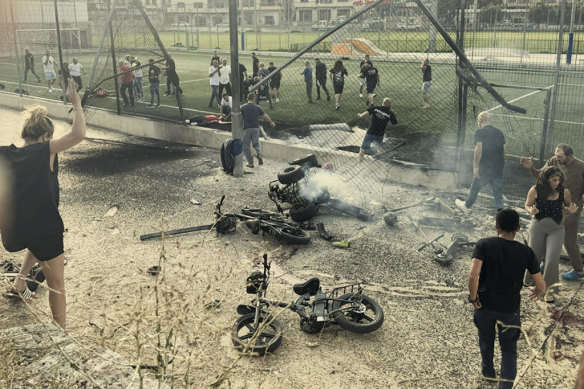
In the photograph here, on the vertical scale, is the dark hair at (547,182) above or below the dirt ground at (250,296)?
above

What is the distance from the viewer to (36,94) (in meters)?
23.2

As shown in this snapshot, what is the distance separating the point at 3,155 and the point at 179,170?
7.25 m

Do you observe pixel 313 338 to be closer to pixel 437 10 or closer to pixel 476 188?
→ pixel 476 188

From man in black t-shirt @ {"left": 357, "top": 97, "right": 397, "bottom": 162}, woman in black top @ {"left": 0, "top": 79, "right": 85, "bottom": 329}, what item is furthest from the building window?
woman in black top @ {"left": 0, "top": 79, "right": 85, "bottom": 329}

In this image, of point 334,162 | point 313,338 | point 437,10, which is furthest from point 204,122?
point 313,338

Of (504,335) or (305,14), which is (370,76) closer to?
(504,335)

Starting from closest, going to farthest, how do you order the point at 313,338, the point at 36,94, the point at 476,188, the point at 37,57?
the point at 313,338
the point at 476,188
the point at 36,94
the point at 37,57

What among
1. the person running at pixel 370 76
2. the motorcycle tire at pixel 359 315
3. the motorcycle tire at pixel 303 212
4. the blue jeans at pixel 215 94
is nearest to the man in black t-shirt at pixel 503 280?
the motorcycle tire at pixel 359 315

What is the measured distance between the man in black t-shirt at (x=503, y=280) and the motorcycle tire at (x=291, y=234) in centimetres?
369

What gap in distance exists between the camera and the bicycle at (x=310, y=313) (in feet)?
19.0

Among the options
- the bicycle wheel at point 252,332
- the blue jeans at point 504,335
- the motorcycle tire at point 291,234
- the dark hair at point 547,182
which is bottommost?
the bicycle wheel at point 252,332

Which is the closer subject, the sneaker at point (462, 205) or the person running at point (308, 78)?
the sneaker at point (462, 205)

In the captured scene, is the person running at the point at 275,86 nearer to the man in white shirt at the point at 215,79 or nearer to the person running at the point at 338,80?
the man in white shirt at the point at 215,79

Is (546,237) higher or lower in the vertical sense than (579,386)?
lower
